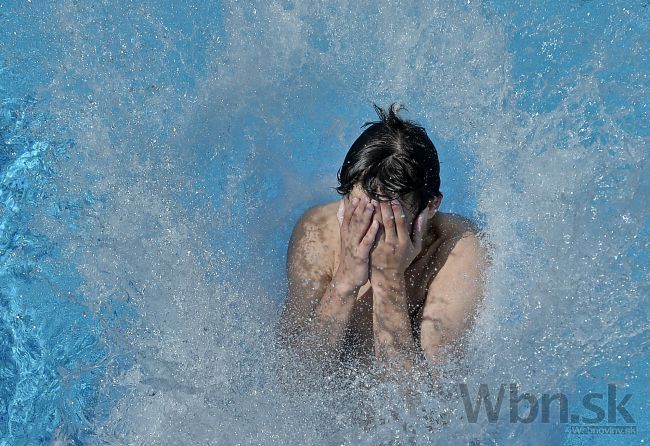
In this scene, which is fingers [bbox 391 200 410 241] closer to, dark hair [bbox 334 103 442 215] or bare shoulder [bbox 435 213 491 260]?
dark hair [bbox 334 103 442 215]

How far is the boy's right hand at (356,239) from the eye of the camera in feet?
8.22

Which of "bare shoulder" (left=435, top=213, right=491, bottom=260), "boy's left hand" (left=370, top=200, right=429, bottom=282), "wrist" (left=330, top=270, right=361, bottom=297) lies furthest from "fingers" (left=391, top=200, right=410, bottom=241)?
"bare shoulder" (left=435, top=213, right=491, bottom=260)

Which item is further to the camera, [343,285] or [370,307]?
[370,307]

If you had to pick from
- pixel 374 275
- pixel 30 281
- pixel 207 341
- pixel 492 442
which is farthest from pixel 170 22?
pixel 492 442

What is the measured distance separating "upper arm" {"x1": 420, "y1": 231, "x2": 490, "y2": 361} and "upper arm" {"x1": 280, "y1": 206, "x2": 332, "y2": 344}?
0.43m

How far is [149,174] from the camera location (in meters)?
3.63

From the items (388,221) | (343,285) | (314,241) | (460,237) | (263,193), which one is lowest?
(343,285)

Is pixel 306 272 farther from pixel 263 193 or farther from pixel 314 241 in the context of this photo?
pixel 263 193

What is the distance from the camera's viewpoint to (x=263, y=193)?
153 inches

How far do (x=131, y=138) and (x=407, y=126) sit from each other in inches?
67.4

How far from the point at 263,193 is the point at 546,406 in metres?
1.78

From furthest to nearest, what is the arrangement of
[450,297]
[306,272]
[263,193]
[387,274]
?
1. [263,193]
2. [306,272]
3. [450,297]
4. [387,274]

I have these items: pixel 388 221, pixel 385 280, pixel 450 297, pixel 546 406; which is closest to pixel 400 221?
pixel 388 221

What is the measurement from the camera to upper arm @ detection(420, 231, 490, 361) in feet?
9.18
